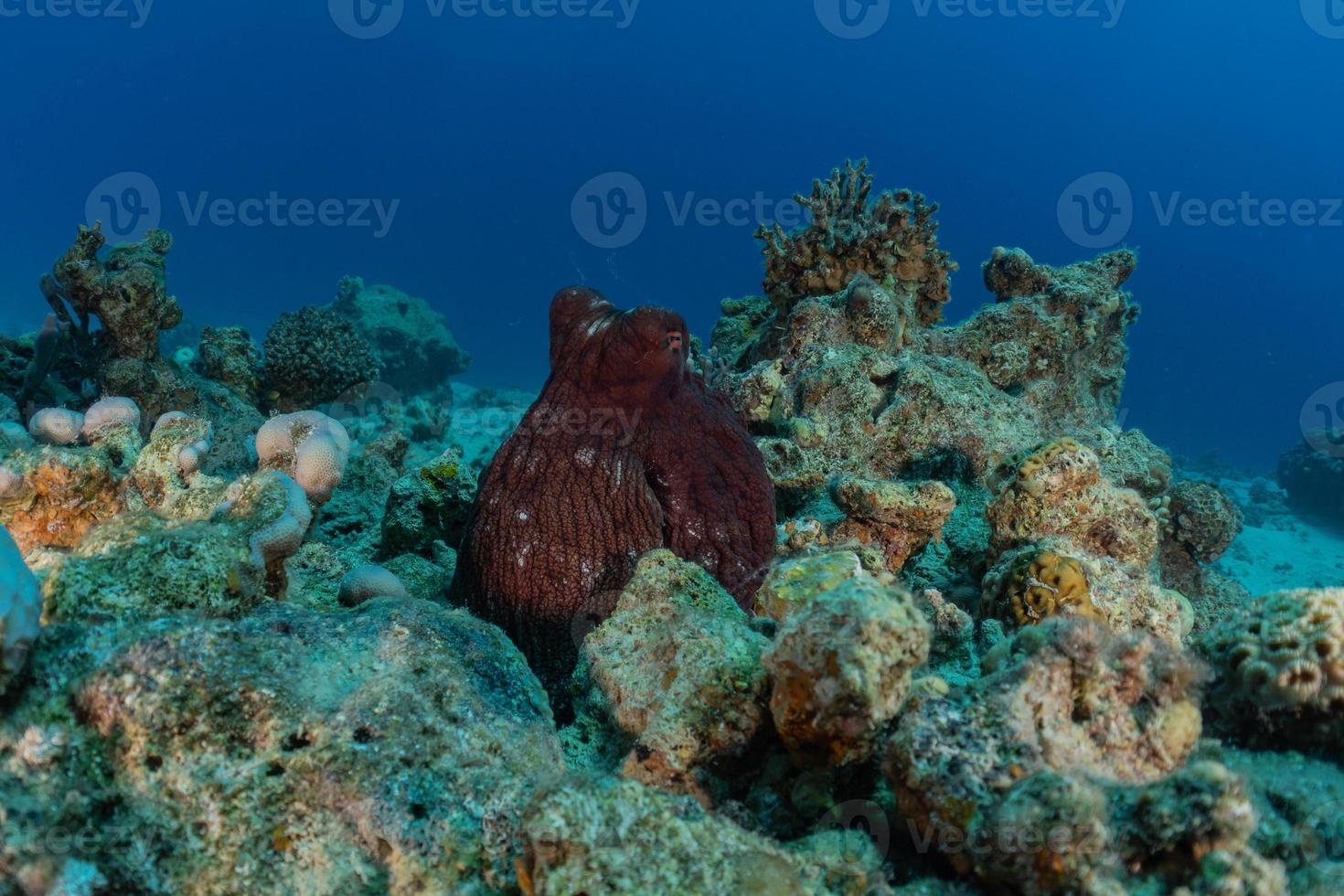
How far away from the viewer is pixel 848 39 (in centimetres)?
18775

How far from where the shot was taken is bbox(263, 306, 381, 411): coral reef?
11477mm

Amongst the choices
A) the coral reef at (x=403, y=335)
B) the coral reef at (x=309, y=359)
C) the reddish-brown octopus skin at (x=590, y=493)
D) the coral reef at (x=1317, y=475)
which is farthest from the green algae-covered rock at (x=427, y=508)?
the coral reef at (x=1317, y=475)

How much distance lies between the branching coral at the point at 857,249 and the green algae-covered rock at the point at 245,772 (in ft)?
22.6

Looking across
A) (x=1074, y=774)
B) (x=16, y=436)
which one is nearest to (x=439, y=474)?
(x=16, y=436)

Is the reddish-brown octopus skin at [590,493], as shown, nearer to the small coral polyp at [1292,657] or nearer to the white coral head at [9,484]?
the small coral polyp at [1292,657]

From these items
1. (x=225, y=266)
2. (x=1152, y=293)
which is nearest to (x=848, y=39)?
(x=1152, y=293)

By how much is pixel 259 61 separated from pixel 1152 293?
21055cm

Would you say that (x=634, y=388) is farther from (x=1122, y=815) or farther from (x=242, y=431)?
(x=242, y=431)

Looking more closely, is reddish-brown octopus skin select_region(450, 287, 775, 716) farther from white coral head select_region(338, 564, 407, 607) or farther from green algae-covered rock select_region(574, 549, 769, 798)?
green algae-covered rock select_region(574, 549, 769, 798)

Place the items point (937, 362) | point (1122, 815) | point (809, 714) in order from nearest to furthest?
1. point (1122, 815)
2. point (809, 714)
3. point (937, 362)

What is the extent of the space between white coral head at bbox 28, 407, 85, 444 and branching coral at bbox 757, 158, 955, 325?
6847 millimetres

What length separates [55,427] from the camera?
5520mm

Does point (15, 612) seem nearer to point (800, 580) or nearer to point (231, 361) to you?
point (800, 580)

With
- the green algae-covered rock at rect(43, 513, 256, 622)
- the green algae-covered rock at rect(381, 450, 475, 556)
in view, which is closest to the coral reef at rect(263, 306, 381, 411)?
the green algae-covered rock at rect(381, 450, 475, 556)
